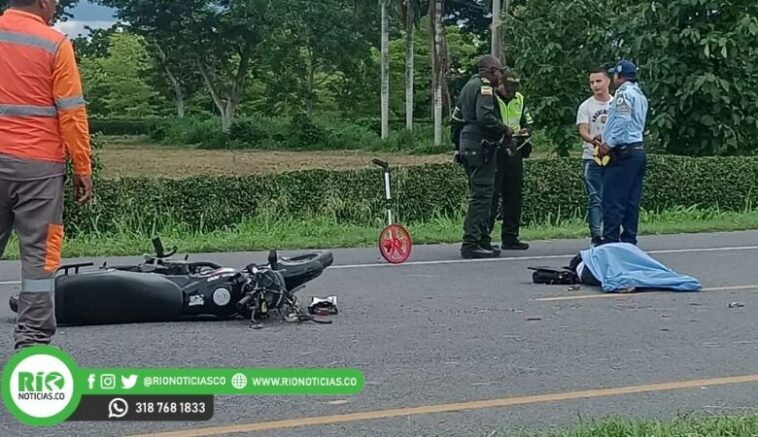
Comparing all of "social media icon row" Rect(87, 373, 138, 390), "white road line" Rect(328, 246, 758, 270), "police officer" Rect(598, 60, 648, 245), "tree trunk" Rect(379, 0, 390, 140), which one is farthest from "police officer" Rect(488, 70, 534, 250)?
"tree trunk" Rect(379, 0, 390, 140)

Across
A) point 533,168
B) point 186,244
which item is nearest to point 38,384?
point 186,244

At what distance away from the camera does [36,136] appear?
5.76 m

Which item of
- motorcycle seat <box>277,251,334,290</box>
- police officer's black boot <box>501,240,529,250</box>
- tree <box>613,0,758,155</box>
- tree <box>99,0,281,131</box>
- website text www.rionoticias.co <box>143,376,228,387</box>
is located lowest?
website text www.rionoticias.co <box>143,376,228,387</box>

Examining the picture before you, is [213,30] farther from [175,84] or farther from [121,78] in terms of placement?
[121,78]

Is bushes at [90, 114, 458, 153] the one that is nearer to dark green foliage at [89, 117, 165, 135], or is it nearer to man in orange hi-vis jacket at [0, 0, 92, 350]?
dark green foliage at [89, 117, 165, 135]

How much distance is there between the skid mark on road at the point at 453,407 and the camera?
5.16 meters

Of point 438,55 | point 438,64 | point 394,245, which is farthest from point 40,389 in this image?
point 438,55

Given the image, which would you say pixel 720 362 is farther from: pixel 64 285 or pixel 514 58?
pixel 514 58

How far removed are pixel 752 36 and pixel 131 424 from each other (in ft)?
50.5

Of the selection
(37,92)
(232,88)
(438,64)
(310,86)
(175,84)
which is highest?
(438,64)

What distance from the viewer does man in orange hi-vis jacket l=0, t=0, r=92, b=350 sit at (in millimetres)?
5684

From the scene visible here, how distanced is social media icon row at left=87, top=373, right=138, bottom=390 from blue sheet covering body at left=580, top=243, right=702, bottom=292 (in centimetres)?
469

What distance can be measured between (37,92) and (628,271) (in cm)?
525

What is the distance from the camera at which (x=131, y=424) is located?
5152 mm
